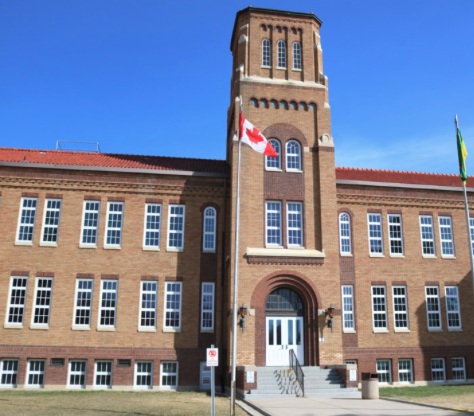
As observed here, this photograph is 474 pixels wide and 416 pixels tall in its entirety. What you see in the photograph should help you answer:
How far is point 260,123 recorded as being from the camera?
83.4 ft

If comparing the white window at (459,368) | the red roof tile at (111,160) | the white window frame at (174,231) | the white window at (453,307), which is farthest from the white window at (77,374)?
the white window at (453,307)

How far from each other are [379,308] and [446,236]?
604 centimetres

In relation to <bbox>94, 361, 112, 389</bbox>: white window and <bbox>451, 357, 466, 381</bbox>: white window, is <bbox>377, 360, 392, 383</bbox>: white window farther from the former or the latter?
<bbox>94, 361, 112, 389</bbox>: white window

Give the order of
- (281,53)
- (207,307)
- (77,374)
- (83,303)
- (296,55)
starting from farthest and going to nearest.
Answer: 1. (296,55)
2. (281,53)
3. (207,307)
4. (83,303)
5. (77,374)

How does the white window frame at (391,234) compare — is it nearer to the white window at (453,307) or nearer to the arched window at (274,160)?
the white window at (453,307)

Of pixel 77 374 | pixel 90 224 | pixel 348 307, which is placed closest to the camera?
pixel 77 374

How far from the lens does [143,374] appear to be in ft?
76.4

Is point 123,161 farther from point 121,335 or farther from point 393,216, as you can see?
point 393,216

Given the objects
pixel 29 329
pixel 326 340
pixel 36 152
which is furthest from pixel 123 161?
pixel 326 340

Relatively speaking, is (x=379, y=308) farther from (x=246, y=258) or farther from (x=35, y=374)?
(x=35, y=374)

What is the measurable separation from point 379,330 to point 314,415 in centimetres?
1180

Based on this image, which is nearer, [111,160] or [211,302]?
[211,302]

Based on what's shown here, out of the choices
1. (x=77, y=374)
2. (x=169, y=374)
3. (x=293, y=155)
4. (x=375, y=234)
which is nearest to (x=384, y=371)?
(x=375, y=234)

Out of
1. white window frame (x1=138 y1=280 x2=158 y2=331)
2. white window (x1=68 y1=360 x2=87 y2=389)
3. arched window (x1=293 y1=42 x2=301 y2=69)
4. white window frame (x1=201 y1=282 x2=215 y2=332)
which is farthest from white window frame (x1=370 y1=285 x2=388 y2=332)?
white window (x1=68 y1=360 x2=87 y2=389)
